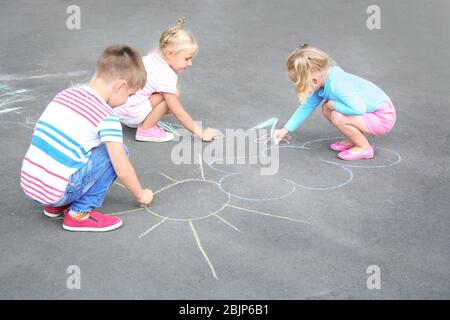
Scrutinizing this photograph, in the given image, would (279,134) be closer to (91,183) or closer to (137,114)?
(137,114)

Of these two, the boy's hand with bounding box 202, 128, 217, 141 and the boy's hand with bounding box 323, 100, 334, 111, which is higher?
the boy's hand with bounding box 323, 100, 334, 111

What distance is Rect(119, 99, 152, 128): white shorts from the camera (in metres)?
3.97

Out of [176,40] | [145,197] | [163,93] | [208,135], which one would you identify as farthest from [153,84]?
[145,197]

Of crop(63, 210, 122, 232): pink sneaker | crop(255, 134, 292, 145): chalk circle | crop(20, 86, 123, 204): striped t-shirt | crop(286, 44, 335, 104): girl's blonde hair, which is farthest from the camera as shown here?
crop(255, 134, 292, 145): chalk circle

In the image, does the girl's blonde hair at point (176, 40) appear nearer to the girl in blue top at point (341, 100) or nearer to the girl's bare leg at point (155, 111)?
the girl's bare leg at point (155, 111)

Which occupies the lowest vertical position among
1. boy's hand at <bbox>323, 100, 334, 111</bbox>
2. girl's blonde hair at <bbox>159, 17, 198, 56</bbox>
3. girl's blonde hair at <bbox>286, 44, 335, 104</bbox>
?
boy's hand at <bbox>323, 100, 334, 111</bbox>

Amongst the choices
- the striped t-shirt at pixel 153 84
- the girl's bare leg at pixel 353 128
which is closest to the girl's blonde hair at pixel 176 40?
the striped t-shirt at pixel 153 84

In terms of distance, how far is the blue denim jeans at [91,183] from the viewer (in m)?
2.83

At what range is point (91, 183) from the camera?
9.48 ft

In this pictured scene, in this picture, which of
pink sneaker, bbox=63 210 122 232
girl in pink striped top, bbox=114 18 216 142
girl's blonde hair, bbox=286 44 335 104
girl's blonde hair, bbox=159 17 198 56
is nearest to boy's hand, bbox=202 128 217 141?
girl in pink striped top, bbox=114 18 216 142

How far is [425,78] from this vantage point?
5172 millimetres

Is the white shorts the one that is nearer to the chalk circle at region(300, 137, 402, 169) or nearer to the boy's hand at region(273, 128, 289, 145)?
the boy's hand at region(273, 128, 289, 145)
